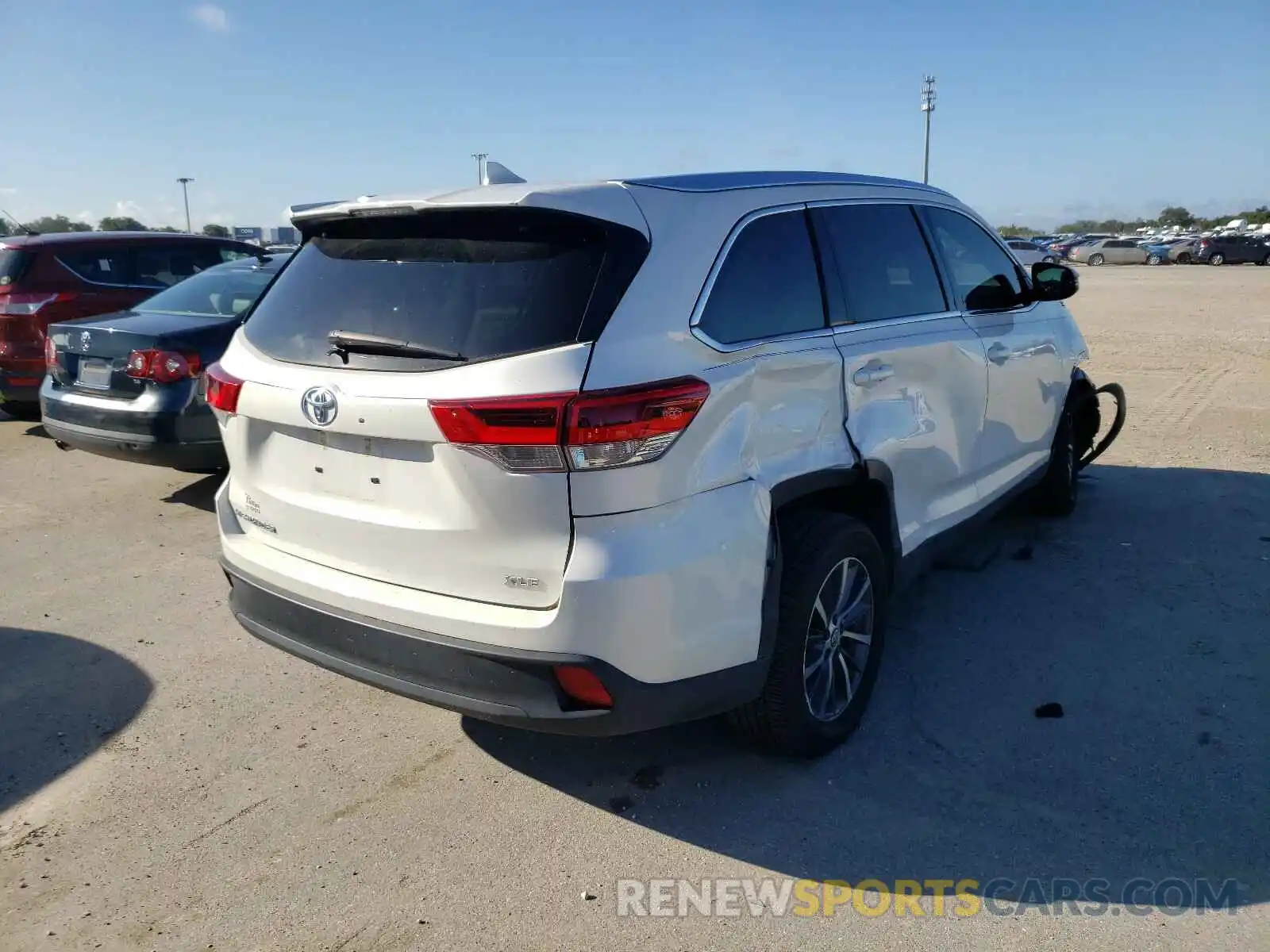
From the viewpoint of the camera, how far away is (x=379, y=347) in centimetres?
292

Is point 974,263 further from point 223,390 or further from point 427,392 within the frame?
point 223,390

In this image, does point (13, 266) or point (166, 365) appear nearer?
point (166, 365)

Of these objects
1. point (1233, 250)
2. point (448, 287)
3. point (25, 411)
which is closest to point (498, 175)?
point (448, 287)

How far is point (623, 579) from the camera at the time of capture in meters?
2.63

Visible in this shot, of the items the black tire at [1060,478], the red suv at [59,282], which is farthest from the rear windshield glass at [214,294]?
the black tire at [1060,478]

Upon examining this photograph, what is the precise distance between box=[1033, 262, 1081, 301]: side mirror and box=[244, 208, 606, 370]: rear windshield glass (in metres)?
3.55

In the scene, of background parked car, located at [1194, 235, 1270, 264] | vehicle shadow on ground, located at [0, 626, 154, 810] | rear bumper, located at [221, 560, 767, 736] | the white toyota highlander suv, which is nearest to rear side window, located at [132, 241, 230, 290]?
vehicle shadow on ground, located at [0, 626, 154, 810]

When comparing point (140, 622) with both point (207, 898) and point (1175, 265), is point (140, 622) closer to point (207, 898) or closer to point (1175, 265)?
point (207, 898)

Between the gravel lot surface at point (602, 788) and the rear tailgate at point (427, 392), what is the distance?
2.76 feet

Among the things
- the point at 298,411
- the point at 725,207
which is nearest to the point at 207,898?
the point at 298,411

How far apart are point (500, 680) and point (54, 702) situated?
229cm

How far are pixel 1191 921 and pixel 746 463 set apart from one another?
171 cm

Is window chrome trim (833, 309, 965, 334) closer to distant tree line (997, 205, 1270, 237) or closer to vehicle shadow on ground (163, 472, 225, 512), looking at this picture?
vehicle shadow on ground (163, 472, 225, 512)

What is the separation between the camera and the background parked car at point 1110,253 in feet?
169
